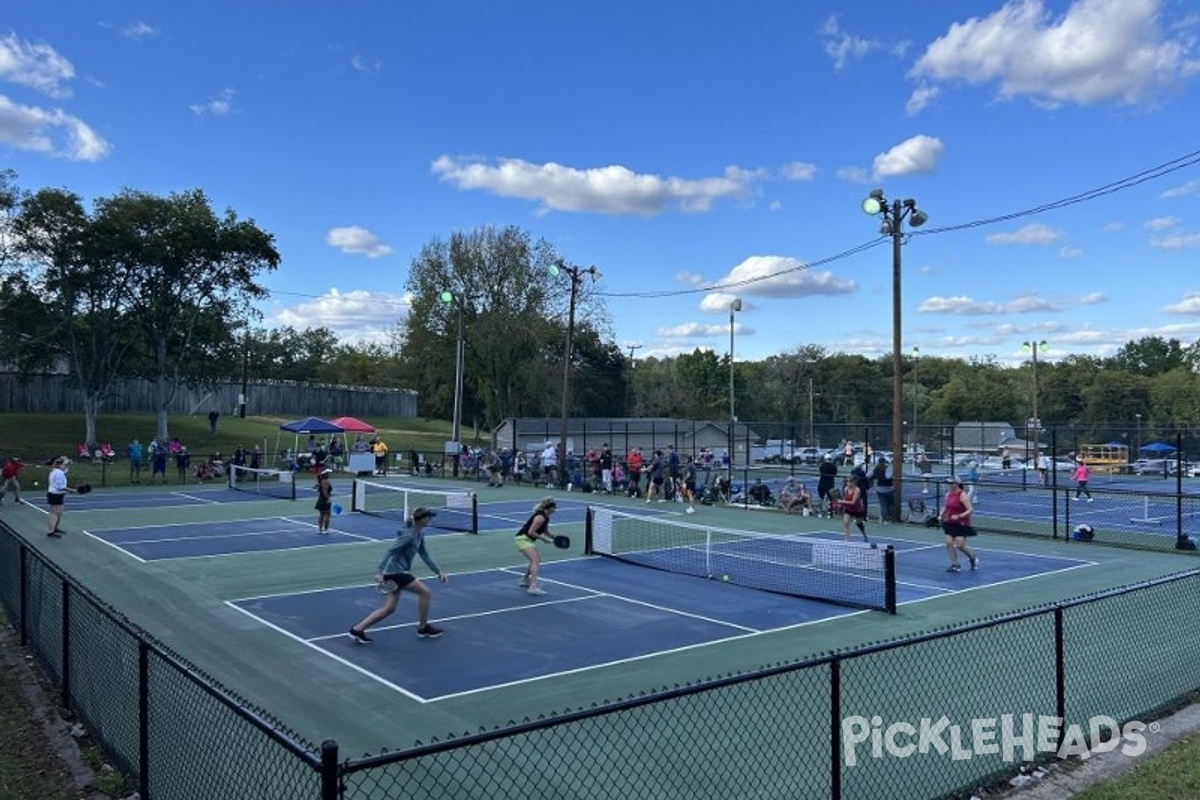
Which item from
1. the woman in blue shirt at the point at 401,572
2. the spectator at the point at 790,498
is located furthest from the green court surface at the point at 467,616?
the spectator at the point at 790,498

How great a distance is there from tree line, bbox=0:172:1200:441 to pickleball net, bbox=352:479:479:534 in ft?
31.4

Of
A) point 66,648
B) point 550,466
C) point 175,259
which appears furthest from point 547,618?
point 175,259

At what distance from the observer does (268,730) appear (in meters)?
4.32

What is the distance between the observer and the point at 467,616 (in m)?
13.1

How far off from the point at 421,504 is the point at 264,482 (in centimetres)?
1386

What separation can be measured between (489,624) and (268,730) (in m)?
8.38

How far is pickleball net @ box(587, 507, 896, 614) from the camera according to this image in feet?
48.6

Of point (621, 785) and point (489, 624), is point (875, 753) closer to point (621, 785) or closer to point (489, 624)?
point (621, 785)

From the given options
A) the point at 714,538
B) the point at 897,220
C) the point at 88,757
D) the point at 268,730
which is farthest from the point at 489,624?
the point at 897,220

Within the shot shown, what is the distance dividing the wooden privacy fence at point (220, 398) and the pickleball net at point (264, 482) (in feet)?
54.7

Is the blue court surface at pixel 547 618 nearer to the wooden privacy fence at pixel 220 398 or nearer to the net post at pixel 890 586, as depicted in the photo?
the net post at pixel 890 586

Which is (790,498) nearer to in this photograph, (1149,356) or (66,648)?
(66,648)

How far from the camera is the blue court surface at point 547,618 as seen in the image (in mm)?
10508

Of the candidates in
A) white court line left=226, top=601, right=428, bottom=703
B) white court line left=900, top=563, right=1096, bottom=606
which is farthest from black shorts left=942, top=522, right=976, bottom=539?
white court line left=226, top=601, right=428, bottom=703
